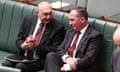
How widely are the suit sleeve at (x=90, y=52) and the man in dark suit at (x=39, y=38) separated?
1.59 feet

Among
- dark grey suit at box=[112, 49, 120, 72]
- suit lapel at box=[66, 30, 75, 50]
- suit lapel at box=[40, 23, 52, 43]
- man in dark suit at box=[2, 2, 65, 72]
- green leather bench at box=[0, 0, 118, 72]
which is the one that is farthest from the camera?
green leather bench at box=[0, 0, 118, 72]

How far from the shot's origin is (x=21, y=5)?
5051mm

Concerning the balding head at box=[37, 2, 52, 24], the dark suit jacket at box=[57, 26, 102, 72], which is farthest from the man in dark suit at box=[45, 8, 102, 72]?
the balding head at box=[37, 2, 52, 24]

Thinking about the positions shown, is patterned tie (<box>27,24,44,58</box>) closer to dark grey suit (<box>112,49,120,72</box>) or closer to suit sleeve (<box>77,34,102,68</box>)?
suit sleeve (<box>77,34,102,68</box>)

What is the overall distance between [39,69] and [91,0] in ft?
3.85

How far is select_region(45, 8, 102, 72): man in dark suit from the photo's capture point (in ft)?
13.6

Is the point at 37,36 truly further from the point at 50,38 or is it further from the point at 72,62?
the point at 72,62

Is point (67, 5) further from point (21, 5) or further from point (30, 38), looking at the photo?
point (30, 38)

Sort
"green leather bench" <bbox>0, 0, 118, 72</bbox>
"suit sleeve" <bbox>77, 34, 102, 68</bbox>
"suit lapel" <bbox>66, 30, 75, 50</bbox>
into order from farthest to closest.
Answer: "green leather bench" <bbox>0, 0, 118, 72</bbox> < "suit lapel" <bbox>66, 30, 75, 50</bbox> < "suit sleeve" <bbox>77, 34, 102, 68</bbox>

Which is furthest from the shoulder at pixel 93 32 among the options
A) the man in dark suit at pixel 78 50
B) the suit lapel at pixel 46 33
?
the suit lapel at pixel 46 33

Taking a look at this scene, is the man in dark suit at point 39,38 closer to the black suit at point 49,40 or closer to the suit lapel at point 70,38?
the black suit at point 49,40

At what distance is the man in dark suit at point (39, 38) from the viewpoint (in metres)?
4.45

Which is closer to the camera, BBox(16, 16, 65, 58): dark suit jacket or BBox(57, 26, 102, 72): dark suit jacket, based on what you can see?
BBox(57, 26, 102, 72): dark suit jacket

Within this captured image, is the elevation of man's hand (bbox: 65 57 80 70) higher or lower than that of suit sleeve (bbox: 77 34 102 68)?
lower
